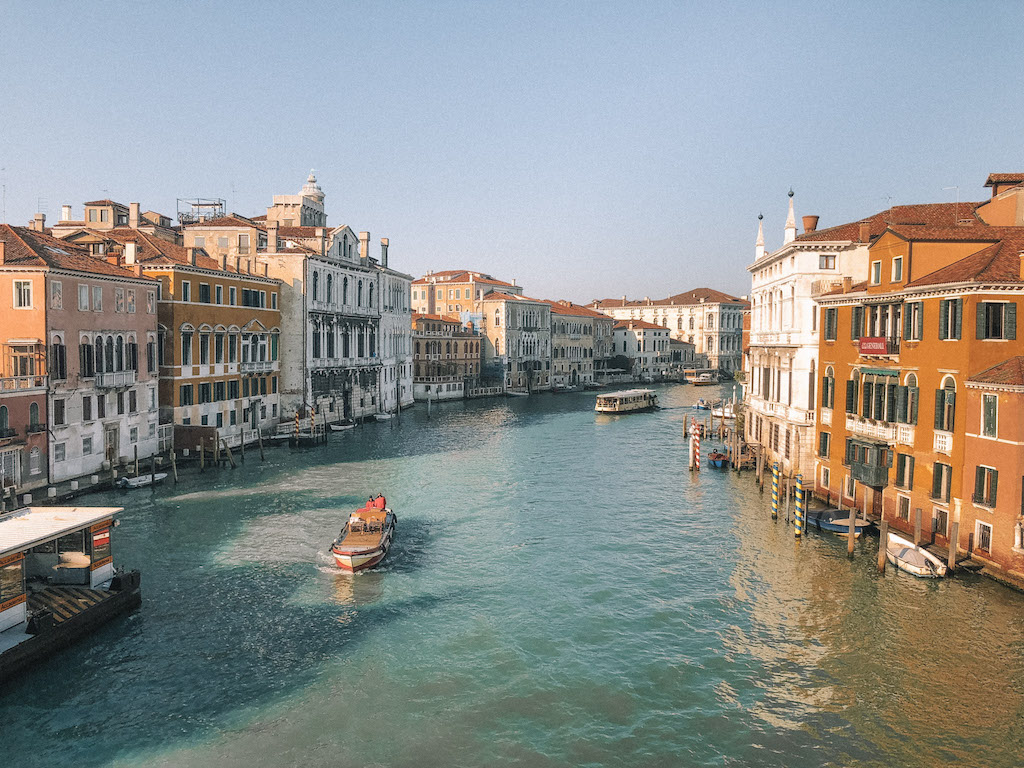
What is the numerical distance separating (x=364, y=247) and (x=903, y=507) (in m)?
44.9

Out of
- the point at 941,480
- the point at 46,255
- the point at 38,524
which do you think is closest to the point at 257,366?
the point at 46,255

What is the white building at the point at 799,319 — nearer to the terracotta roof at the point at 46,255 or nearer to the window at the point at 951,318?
the window at the point at 951,318

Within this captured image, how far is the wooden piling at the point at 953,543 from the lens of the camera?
18328mm

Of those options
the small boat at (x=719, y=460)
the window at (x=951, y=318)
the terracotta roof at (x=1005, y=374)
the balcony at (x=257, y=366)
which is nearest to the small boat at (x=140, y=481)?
the balcony at (x=257, y=366)

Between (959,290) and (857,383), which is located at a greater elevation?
(959,290)

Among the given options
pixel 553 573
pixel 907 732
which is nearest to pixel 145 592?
pixel 553 573

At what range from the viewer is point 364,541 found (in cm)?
2083

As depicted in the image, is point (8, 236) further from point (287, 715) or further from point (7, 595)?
point (287, 715)

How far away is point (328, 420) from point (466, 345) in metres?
31.3

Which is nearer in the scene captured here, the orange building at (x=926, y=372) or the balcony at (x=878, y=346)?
the orange building at (x=926, y=372)

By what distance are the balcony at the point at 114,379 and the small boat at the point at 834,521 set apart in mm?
26936

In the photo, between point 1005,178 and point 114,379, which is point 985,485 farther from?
point 114,379

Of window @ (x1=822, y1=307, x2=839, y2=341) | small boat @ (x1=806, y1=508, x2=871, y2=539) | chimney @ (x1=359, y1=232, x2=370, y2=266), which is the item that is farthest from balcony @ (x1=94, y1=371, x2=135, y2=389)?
window @ (x1=822, y1=307, x2=839, y2=341)

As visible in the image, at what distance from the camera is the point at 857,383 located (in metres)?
24.1
